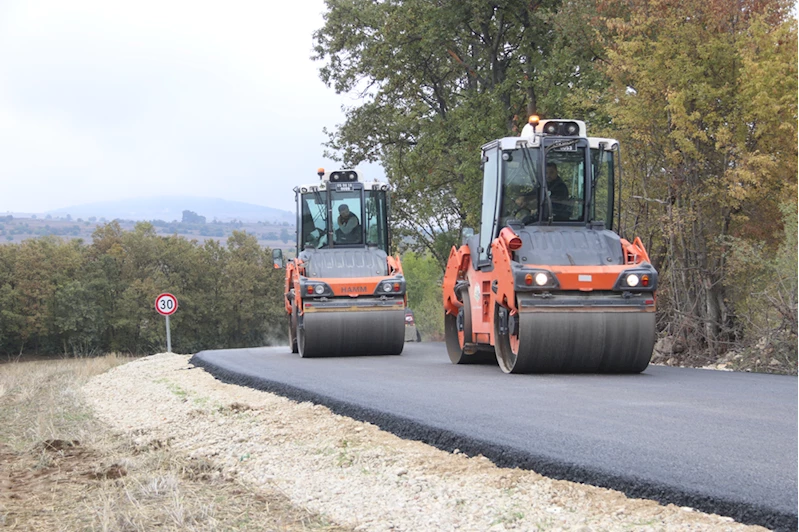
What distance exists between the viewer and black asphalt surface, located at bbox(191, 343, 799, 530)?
192 inches

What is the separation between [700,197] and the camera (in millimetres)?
16656

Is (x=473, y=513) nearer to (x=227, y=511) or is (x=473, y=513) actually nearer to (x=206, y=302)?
(x=227, y=511)

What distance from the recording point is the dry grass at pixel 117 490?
5398 mm

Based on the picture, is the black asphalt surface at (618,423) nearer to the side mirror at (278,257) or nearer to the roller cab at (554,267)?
the roller cab at (554,267)

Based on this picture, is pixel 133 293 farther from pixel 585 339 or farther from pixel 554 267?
pixel 585 339

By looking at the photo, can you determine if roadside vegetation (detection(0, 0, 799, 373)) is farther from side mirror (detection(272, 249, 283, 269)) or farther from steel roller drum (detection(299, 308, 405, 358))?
side mirror (detection(272, 249, 283, 269))

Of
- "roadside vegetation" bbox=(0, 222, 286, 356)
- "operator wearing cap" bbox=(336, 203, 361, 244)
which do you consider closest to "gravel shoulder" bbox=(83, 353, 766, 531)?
"operator wearing cap" bbox=(336, 203, 361, 244)

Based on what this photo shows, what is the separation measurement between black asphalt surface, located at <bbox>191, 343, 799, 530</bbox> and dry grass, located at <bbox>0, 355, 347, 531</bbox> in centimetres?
146

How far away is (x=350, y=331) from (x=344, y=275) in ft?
3.96

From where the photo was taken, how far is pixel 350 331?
51.6 ft

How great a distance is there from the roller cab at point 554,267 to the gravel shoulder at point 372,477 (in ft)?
9.25

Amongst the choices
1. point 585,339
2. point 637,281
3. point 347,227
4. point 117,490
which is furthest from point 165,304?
point 117,490

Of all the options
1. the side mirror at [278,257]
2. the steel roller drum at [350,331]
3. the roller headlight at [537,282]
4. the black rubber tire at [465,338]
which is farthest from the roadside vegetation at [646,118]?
the side mirror at [278,257]

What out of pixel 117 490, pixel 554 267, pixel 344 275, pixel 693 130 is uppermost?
pixel 693 130
